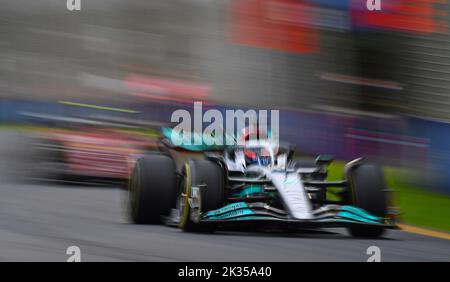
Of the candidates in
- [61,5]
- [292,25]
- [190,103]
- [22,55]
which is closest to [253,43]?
[292,25]

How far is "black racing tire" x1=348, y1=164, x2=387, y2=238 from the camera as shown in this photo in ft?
25.2

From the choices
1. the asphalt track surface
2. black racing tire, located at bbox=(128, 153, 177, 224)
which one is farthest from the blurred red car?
black racing tire, located at bbox=(128, 153, 177, 224)

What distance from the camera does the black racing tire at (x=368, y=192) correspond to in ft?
25.2

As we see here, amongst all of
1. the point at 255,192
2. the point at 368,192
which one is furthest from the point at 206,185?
the point at 368,192

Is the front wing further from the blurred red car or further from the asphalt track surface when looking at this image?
the blurred red car

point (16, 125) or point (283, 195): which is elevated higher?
point (16, 125)

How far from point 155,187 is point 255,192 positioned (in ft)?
2.67

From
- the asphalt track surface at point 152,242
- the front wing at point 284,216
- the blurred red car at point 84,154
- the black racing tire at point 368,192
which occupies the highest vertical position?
the blurred red car at point 84,154

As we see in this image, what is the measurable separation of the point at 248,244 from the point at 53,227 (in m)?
1.69

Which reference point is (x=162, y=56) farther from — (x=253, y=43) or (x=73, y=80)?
(x=253, y=43)

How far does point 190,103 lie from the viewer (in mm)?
17453

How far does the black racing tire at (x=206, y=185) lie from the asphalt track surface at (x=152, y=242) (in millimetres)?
100

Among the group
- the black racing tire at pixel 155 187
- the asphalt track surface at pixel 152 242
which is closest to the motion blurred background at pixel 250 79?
the asphalt track surface at pixel 152 242

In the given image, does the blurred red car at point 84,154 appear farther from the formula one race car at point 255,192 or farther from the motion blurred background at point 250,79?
the formula one race car at point 255,192
